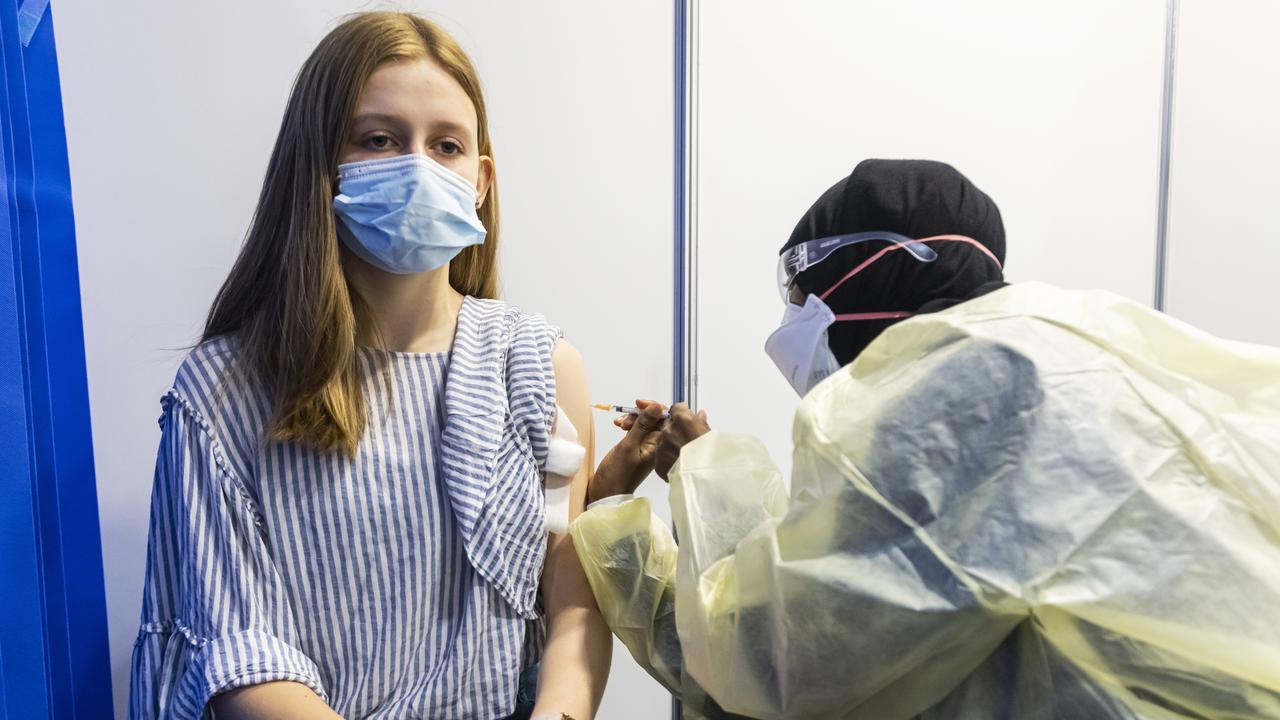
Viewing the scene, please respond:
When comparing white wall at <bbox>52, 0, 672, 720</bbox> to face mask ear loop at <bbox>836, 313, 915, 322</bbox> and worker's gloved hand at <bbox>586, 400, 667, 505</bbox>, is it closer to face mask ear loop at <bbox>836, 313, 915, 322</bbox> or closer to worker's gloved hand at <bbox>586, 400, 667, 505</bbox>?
worker's gloved hand at <bbox>586, 400, 667, 505</bbox>

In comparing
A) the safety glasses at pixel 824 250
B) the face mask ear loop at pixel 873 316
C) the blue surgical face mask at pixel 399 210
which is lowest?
the face mask ear loop at pixel 873 316

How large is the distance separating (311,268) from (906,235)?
69 centimetres

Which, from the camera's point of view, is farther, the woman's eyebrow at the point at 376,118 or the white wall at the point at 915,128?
the white wall at the point at 915,128

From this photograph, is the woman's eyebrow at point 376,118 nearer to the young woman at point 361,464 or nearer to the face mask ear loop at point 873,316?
the young woman at point 361,464

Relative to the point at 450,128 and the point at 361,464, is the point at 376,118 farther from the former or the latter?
the point at 361,464

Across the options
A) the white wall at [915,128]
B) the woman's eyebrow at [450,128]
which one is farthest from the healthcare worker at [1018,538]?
the white wall at [915,128]

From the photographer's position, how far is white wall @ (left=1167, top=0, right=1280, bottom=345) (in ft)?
5.90

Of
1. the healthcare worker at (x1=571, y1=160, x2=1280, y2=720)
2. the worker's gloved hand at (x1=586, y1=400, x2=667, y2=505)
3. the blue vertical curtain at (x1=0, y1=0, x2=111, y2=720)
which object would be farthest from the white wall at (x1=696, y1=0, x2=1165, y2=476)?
the blue vertical curtain at (x1=0, y1=0, x2=111, y2=720)

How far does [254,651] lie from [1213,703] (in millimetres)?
878

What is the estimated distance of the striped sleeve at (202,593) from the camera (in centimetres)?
89

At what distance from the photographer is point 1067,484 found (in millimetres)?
661

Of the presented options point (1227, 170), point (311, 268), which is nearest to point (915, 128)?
point (1227, 170)

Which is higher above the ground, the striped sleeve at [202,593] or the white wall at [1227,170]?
the white wall at [1227,170]

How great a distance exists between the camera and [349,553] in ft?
3.18
